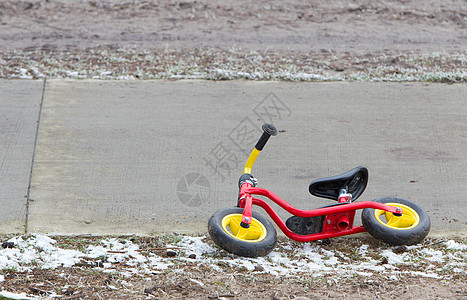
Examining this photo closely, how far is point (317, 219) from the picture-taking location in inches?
176

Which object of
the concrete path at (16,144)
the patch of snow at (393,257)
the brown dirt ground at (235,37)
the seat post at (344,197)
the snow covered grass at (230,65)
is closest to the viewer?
the patch of snow at (393,257)

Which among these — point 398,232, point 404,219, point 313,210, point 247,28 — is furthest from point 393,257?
point 247,28

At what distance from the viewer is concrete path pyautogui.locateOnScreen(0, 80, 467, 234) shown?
5.06 meters

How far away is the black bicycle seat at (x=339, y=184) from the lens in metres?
4.64

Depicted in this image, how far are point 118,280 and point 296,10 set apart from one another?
8.01m

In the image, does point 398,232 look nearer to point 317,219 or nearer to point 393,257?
point 393,257

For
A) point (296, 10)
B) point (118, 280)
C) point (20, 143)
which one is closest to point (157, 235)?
point (118, 280)

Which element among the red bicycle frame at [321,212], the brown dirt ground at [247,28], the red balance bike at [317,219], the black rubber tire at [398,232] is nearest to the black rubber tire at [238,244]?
the red balance bike at [317,219]

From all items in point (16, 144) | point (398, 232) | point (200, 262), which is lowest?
point (16, 144)

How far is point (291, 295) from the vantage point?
3.55m

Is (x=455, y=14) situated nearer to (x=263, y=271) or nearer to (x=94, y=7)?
(x=94, y=7)

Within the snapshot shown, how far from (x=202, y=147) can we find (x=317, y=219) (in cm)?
188

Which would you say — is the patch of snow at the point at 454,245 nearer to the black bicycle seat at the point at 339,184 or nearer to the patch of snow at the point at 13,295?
the black bicycle seat at the point at 339,184

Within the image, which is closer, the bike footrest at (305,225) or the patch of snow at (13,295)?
the patch of snow at (13,295)
